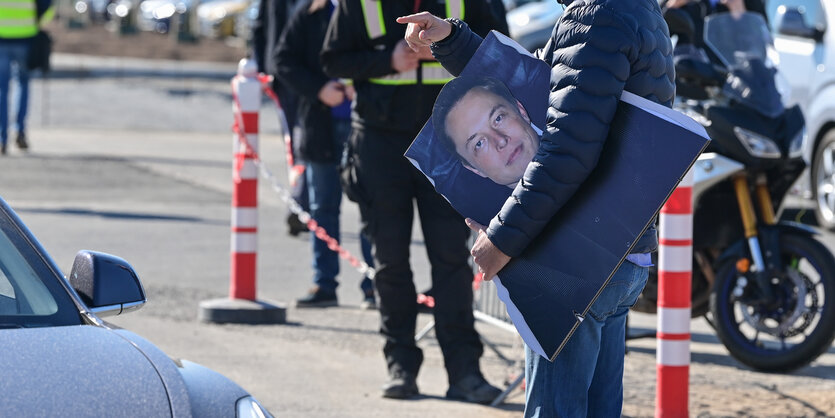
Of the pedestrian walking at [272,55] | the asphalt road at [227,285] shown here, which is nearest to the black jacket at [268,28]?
the pedestrian walking at [272,55]

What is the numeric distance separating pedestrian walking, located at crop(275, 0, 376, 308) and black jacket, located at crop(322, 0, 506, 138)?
186 centimetres

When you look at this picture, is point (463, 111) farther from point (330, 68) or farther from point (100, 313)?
point (330, 68)

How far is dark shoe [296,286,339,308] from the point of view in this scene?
858cm

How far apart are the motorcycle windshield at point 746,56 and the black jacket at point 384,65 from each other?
156cm

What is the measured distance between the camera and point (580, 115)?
376cm

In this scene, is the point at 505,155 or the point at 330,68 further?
the point at 330,68

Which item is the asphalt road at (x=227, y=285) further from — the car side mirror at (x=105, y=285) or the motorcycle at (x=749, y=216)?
the car side mirror at (x=105, y=285)

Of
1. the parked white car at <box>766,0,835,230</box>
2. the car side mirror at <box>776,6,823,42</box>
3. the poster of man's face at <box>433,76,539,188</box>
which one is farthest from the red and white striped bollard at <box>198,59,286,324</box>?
the parked white car at <box>766,0,835,230</box>

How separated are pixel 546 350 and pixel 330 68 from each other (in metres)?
2.79

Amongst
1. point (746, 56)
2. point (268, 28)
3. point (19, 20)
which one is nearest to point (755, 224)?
point (746, 56)

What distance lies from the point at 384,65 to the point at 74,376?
10.2ft

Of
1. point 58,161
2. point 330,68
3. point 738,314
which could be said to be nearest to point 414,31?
point 330,68

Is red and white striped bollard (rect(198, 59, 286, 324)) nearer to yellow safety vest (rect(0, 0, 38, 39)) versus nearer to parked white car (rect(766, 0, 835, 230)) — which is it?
parked white car (rect(766, 0, 835, 230))

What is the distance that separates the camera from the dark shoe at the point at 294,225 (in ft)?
35.8
